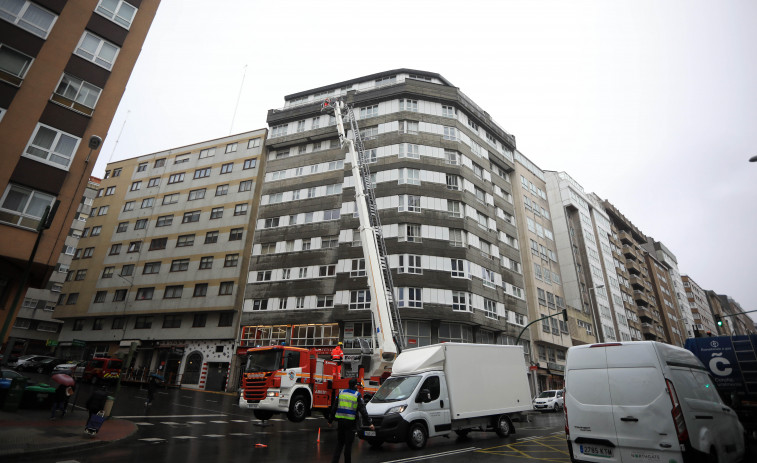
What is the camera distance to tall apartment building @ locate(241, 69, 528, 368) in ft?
107

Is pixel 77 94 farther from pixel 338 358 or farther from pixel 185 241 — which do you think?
pixel 185 241

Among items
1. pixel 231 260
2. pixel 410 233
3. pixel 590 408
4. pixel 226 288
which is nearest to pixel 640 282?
pixel 410 233

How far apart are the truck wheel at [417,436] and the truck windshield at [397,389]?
0.87 m

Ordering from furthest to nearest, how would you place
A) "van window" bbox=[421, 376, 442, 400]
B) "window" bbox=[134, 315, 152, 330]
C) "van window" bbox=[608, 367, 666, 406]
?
"window" bbox=[134, 315, 152, 330] → "van window" bbox=[421, 376, 442, 400] → "van window" bbox=[608, 367, 666, 406]

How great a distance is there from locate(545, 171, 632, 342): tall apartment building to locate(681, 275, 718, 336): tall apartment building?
72.4 m

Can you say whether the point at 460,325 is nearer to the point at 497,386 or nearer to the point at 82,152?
the point at 497,386

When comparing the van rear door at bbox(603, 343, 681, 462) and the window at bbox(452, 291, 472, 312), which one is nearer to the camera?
the van rear door at bbox(603, 343, 681, 462)

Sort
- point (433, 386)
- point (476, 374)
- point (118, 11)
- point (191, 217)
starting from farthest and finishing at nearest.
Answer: point (191, 217), point (118, 11), point (476, 374), point (433, 386)

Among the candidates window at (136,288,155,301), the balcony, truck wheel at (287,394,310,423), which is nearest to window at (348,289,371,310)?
truck wheel at (287,394,310,423)

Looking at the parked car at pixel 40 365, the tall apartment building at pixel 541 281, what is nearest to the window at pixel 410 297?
the tall apartment building at pixel 541 281

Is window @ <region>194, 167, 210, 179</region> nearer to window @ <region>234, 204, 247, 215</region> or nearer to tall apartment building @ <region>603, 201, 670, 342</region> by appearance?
window @ <region>234, 204, 247, 215</region>

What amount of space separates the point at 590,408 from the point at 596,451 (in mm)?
743

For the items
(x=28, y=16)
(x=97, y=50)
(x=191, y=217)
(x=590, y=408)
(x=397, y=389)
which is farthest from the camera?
(x=191, y=217)

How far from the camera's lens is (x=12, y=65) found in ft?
55.6
